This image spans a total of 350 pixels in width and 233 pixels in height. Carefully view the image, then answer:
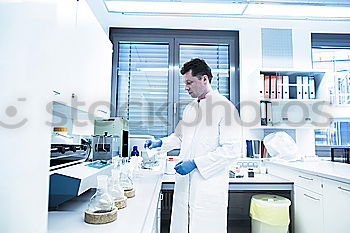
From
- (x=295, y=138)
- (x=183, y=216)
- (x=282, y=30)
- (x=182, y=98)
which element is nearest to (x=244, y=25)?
(x=282, y=30)

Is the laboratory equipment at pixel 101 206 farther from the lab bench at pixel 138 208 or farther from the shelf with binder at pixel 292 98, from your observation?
the shelf with binder at pixel 292 98

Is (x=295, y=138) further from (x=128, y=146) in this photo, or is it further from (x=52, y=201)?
(x=52, y=201)

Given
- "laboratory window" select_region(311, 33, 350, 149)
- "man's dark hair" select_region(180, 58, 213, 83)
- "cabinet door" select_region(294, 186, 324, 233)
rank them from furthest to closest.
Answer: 1. "laboratory window" select_region(311, 33, 350, 149)
2. "cabinet door" select_region(294, 186, 324, 233)
3. "man's dark hair" select_region(180, 58, 213, 83)

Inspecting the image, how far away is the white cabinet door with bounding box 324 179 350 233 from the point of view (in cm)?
163

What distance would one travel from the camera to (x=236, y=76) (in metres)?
3.07

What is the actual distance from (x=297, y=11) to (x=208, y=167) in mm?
1549

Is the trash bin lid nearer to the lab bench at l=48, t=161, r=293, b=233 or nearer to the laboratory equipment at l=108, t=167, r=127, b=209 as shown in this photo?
the lab bench at l=48, t=161, r=293, b=233

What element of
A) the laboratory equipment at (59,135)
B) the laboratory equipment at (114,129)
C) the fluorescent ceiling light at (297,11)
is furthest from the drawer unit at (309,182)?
the laboratory equipment at (59,135)

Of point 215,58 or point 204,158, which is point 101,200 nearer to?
point 204,158

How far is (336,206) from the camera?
1.71 meters

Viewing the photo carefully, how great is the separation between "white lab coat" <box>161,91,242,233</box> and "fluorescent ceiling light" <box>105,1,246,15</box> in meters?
0.81

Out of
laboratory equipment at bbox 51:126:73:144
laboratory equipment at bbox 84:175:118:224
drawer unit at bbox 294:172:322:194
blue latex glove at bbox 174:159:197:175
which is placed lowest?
drawer unit at bbox 294:172:322:194

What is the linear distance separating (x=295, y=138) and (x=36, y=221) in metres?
2.83

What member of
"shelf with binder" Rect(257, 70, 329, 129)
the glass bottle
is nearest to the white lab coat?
the glass bottle
